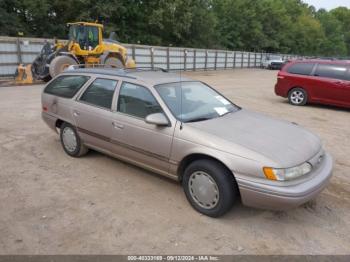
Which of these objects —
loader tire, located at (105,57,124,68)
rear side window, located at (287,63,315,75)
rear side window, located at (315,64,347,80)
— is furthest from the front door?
loader tire, located at (105,57,124,68)

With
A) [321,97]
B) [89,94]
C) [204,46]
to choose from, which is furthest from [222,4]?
[89,94]

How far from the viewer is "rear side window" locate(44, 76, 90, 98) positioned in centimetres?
520

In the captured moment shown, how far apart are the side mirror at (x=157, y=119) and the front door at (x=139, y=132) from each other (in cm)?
7

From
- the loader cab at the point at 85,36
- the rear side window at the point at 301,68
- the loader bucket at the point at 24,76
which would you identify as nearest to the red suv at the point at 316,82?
the rear side window at the point at 301,68

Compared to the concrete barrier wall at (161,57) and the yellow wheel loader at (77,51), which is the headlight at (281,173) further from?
the concrete barrier wall at (161,57)

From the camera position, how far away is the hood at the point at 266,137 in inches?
132

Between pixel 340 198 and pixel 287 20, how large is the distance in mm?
71214

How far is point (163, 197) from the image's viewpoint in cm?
407

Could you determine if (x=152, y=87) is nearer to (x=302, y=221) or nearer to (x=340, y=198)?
(x=302, y=221)

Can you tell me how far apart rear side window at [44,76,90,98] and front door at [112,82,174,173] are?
41.3 inches

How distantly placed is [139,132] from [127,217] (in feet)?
3.59

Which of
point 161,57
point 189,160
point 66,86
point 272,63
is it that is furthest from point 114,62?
point 272,63

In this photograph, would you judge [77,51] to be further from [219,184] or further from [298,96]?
[219,184]

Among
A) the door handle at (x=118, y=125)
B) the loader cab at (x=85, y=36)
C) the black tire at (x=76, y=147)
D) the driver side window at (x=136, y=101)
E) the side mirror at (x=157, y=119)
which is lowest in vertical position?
the black tire at (x=76, y=147)
